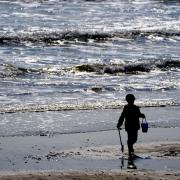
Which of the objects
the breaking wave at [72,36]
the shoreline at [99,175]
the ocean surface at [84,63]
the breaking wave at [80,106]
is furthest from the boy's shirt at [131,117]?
the breaking wave at [72,36]

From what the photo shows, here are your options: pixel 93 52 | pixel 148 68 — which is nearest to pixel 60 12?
pixel 93 52

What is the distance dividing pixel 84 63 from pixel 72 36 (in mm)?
9335

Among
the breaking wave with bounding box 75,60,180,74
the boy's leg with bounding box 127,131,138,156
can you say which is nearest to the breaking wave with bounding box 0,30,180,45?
the breaking wave with bounding box 75,60,180,74

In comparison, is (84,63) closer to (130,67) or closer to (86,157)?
(130,67)

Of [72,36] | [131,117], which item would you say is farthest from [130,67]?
[131,117]

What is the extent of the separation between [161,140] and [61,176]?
402 centimetres

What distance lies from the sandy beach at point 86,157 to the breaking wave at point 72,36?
22922 mm

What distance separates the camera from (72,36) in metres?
40.9

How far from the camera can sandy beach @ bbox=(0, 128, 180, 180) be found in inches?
486

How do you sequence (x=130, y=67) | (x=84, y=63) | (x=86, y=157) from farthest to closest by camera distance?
(x=84, y=63), (x=130, y=67), (x=86, y=157)

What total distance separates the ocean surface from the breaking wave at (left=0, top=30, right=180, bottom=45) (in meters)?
0.06

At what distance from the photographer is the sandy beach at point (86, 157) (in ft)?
40.5

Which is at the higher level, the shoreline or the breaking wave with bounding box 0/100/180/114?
the breaking wave with bounding box 0/100/180/114

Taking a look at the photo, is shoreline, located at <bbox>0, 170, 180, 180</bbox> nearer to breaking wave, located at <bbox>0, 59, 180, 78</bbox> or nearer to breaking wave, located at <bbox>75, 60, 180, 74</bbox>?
breaking wave, located at <bbox>0, 59, 180, 78</bbox>
